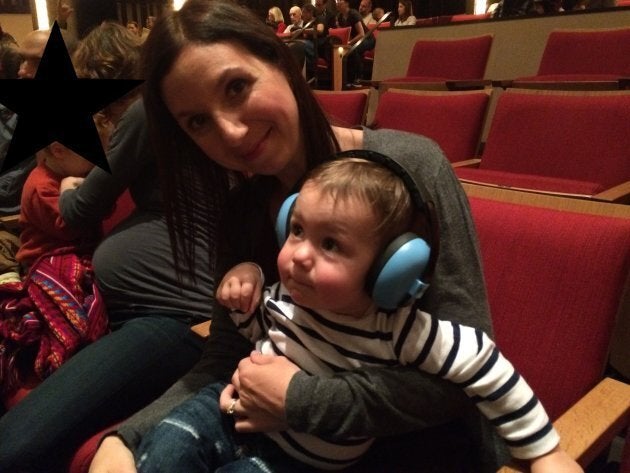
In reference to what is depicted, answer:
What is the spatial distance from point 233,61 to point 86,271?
769 millimetres

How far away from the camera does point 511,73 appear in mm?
4242

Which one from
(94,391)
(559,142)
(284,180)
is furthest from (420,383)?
(559,142)

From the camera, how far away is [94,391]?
1157mm

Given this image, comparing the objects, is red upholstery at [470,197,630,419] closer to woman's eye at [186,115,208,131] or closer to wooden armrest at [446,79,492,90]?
woman's eye at [186,115,208,131]

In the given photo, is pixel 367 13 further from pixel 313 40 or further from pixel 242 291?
pixel 242 291

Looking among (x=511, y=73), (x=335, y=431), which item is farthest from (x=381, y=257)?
(x=511, y=73)

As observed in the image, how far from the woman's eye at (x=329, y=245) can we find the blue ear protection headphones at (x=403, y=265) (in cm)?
5

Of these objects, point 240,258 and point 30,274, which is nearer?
point 240,258

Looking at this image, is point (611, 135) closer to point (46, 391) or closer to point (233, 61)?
point (233, 61)

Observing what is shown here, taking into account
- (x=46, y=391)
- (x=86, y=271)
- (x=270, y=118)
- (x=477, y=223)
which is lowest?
(x=46, y=391)

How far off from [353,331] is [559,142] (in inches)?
61.4

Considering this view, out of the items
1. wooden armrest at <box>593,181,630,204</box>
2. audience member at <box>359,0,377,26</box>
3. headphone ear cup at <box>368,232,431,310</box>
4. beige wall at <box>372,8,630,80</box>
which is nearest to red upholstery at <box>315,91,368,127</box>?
wooden armrest at <box>593,181,630,204</box>

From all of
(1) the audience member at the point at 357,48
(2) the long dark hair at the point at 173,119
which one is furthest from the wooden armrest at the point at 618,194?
(1) the audience member at the point at 357,48

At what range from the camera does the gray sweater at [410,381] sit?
750 mm
